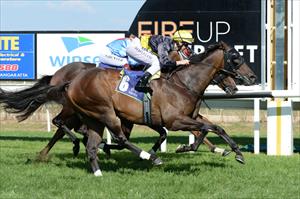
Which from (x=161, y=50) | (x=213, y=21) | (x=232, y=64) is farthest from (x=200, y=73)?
(x=213, y=21)

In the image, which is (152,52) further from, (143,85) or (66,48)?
(66,48)

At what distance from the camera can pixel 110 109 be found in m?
8.65

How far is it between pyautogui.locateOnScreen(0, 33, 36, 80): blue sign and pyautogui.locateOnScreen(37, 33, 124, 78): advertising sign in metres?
0.22

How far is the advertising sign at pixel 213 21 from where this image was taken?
1284cm

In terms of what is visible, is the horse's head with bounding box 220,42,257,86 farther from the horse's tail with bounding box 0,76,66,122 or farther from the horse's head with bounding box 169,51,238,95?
the horse's tail with bounding box 0,76,66,122

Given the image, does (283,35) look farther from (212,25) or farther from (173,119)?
(173,119)

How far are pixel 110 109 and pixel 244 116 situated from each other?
1507 centimetres

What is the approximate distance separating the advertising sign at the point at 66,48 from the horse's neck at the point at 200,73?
5.73m

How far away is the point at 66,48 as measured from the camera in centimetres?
1455

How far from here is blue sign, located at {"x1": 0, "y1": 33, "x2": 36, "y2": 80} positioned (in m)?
14.9

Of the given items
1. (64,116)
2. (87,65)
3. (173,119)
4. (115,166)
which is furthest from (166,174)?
(87,65)

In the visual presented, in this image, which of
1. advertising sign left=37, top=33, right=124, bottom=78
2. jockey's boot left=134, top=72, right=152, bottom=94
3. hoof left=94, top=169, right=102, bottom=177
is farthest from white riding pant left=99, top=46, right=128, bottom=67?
advertising sign left=37, top=33, right=124, bottom=78

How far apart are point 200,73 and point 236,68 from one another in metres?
0.52

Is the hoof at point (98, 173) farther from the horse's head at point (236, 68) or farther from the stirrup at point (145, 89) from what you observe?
the horse's head at point (236, 68)
